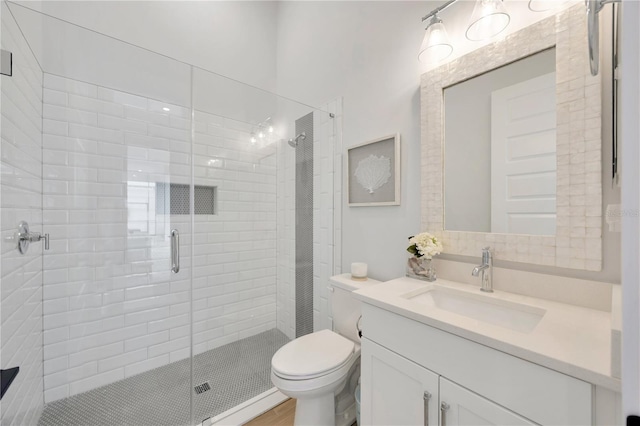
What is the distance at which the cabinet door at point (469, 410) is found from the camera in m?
0.71

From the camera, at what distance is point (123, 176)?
1718 mm

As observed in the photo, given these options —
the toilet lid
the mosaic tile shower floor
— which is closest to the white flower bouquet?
the toilet lid

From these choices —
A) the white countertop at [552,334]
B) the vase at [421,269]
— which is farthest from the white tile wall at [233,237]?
the white countertop at [552,334]

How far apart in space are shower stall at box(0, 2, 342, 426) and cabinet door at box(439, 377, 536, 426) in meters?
1.20

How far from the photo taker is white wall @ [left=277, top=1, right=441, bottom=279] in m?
1.48

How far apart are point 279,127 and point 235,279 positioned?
1307mm

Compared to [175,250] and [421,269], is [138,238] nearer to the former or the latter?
[175,250]

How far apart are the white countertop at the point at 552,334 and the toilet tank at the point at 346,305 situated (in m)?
0.51

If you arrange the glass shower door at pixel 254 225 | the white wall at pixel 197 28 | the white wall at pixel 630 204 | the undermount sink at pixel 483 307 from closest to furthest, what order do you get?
the white wall at pixel 630 204
the undermount sink at pixel 483 307
the white wall at pixel 197 28
the glass shower door at pixel 254 225

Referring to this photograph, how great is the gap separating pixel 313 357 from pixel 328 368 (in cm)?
11

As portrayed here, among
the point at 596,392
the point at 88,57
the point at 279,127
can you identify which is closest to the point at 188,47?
the point at 88,57

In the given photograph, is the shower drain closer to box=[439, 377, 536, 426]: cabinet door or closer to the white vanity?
the white vanity

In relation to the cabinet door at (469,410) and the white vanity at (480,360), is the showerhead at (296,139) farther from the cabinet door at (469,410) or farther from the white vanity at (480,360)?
the cabinet door at (469,410)

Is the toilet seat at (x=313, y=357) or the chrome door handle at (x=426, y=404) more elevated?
the chrome door handle at (x=426, y=404)
